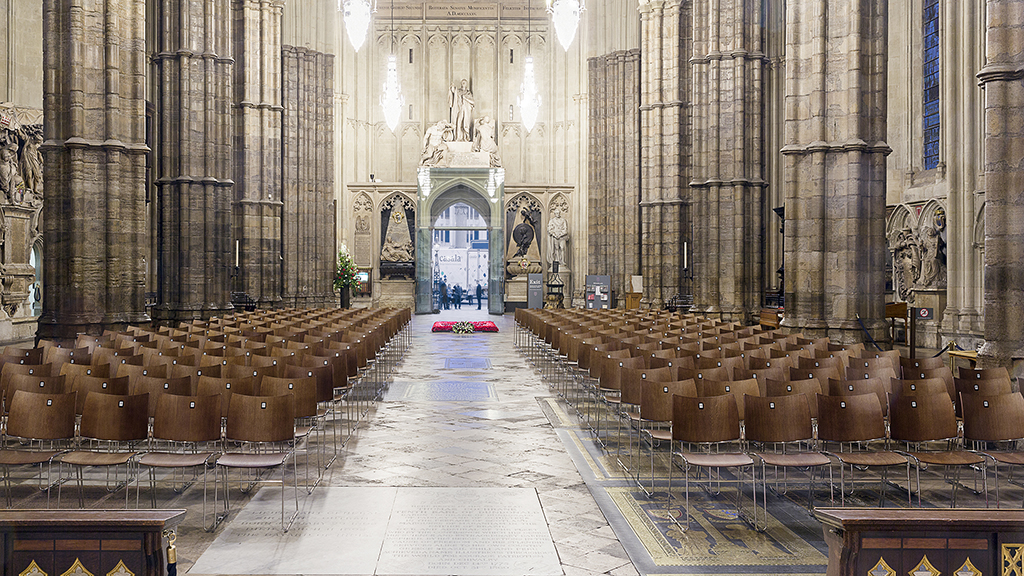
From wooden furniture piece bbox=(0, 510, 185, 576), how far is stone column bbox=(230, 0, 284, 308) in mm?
24338

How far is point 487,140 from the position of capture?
39500mm

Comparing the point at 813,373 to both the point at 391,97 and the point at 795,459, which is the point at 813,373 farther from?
the point at 391,97

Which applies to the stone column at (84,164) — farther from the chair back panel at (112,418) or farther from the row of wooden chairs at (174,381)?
the chair back panel at (112,418)

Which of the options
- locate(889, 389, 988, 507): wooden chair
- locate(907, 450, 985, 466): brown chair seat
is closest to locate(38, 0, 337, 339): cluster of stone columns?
locate(889, 389, 988, 507): wooden chair

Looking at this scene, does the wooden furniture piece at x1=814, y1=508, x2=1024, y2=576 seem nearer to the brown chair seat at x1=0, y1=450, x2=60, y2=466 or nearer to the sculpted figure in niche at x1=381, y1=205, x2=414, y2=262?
the brown chair seat at x1=0, y1=450, x2=60, y2=466

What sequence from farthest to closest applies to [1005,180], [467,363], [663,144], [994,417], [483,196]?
[483,196] → [663,144] → [467,363] → [1005,180] → [994,417]

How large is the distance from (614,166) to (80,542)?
32756mm

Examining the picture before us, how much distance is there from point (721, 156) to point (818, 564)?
18918 mm

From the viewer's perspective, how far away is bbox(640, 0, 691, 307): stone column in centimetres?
2817

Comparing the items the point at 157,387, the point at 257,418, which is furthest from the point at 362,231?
the point at 257,418

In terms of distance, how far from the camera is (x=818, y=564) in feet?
16.8

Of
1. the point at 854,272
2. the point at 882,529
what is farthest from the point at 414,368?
the point at 882,529

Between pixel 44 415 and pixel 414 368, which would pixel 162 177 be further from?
pixel 44 415

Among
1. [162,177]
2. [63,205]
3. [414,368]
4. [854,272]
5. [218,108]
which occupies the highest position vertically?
[218,108]
